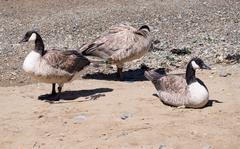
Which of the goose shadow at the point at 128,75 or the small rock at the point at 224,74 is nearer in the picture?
the small rock at the point at 224,74

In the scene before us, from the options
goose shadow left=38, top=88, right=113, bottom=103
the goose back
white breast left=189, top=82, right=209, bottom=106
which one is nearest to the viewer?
white breast left=189, top=82, right=209, bottom=106

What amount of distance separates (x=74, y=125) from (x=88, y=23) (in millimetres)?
11209

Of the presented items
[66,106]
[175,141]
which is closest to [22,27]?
[66,106]

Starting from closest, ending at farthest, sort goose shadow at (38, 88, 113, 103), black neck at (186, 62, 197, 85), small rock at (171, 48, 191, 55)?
black neck at (186, 62, 197, 85)
goose shadow at (38, 88, 113, 103)
small rock at (171, 48, 191, 55)

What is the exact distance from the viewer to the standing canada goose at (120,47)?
14266 mm

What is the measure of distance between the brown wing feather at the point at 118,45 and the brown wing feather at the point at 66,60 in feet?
4.22

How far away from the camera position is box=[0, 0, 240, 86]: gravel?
53.5 ft

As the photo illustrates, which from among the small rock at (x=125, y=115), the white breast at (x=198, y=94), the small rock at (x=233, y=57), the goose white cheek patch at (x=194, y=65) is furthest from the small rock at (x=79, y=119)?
the small rock at (x=233, y=57)

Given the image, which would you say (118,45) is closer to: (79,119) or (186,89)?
(186,89)

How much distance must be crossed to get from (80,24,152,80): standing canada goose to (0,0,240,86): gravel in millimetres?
1088

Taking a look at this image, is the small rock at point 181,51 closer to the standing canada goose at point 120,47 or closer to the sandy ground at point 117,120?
the standing canada goose at point 120,47

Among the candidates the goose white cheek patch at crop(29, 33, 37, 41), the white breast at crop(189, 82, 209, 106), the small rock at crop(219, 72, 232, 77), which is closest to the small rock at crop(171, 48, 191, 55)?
the small rock at crop(219, 72, 232, 77)

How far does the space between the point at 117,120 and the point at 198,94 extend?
160 centimetres

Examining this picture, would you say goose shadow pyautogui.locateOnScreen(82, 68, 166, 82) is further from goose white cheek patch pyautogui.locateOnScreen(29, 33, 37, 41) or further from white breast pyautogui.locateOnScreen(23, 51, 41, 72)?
white breast pyautogui.locateOnScreen(23, 51, 41, 72)
